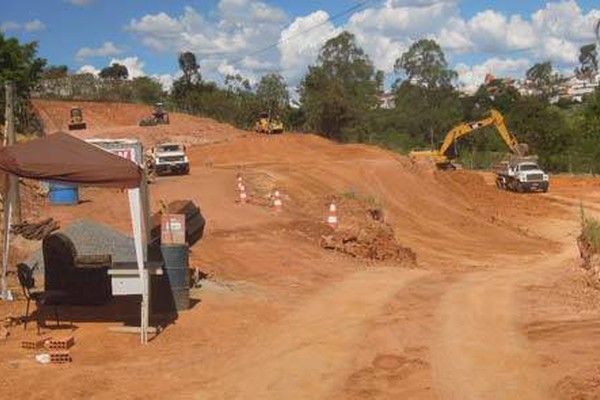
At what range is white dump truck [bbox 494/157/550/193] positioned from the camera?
53.3 metres

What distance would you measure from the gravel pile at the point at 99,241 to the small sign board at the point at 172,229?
83 centimetres

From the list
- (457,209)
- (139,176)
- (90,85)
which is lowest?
(457,209)

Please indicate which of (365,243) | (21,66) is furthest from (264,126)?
(365,243)

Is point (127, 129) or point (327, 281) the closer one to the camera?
point (327, 281)

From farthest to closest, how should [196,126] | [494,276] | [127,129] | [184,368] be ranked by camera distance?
[196,126]
[127,129]
[494,276]
[184,368]

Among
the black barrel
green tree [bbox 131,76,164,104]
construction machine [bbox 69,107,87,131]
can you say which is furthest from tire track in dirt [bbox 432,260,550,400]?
green tree [bbox 131,76,164,104]

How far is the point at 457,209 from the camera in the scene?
1705 inches

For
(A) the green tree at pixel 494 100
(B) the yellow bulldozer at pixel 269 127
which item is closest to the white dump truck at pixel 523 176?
(B) the yellow bulldozer at pixel 269 127

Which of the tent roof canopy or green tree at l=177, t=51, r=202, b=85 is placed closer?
the tent roof canopy

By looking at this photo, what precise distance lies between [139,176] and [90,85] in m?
90.0

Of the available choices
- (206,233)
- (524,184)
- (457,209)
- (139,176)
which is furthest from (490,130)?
(139,176)

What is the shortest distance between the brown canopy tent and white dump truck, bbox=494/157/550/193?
145 ft

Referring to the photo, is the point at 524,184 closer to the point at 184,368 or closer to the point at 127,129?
the point at 127,129

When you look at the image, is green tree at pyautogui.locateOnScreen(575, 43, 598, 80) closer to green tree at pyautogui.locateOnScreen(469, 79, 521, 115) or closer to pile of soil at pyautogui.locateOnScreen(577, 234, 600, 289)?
green tree at pyautogui.locateOnScreen(469, 79, 521, 115)
